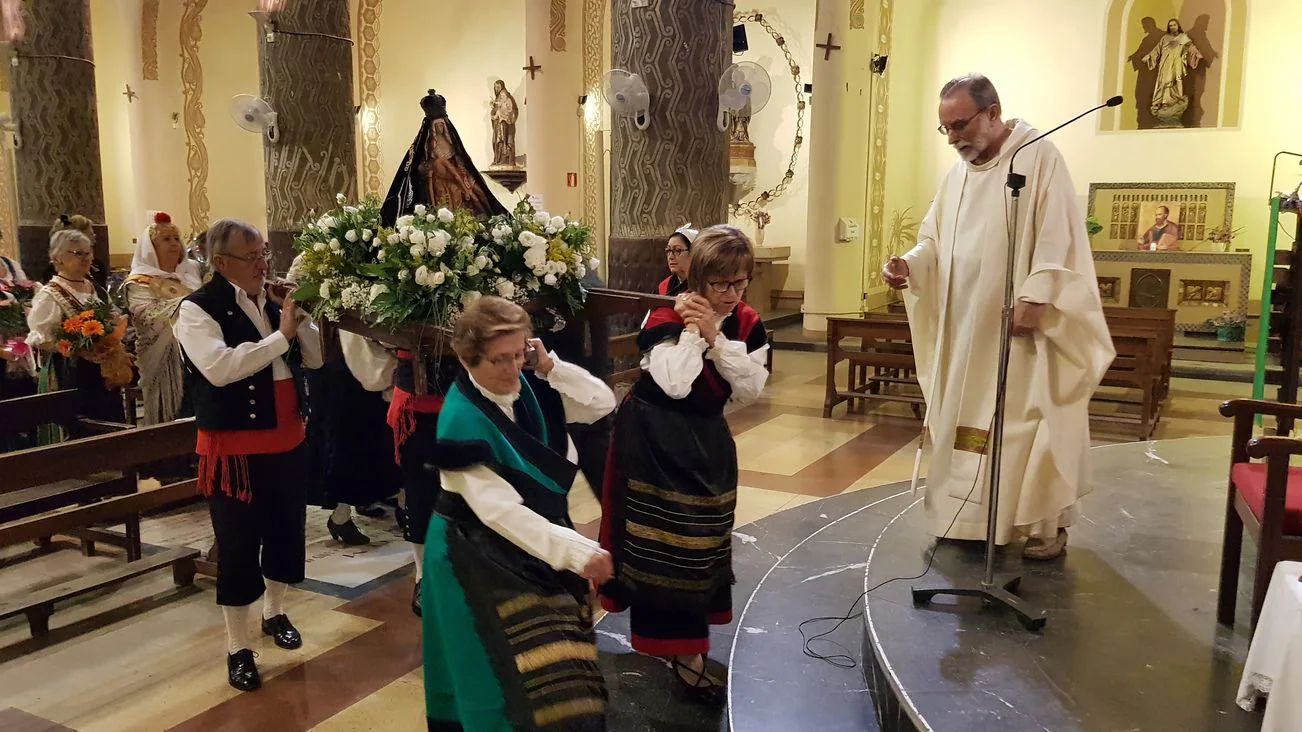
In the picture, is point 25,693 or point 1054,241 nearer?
point 1054,241

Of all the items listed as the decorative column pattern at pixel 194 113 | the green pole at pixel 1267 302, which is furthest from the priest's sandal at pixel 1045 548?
the decorative column pattern at pixel 194 113

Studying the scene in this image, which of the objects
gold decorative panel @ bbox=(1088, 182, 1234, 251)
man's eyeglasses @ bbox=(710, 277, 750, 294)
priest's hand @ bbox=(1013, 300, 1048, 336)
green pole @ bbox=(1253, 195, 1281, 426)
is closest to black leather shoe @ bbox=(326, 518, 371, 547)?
man's eyeglasses @ bbox=(710, 277, 750, 294)

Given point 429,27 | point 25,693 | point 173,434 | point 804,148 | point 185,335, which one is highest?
point 429,27

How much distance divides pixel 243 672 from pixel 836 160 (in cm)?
1048

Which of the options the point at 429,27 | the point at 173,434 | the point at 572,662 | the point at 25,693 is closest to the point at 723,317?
the point at 572,662

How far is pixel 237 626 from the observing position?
3.43 meters

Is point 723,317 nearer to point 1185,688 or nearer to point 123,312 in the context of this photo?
point 1185,688

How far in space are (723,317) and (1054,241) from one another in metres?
1.18

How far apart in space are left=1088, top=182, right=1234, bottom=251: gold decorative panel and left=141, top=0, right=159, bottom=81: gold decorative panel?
49.6 ft

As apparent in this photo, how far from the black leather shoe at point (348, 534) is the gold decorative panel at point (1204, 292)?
1141 cm

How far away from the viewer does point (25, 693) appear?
341 cm

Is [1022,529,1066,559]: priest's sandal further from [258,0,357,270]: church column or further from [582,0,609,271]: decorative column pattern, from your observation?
[582,0,609,271]: decorative column pattern

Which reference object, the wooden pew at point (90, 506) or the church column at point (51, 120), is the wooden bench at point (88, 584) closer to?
the wooden pew at point (90, 506)

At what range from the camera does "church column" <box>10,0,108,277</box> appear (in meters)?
8.75
